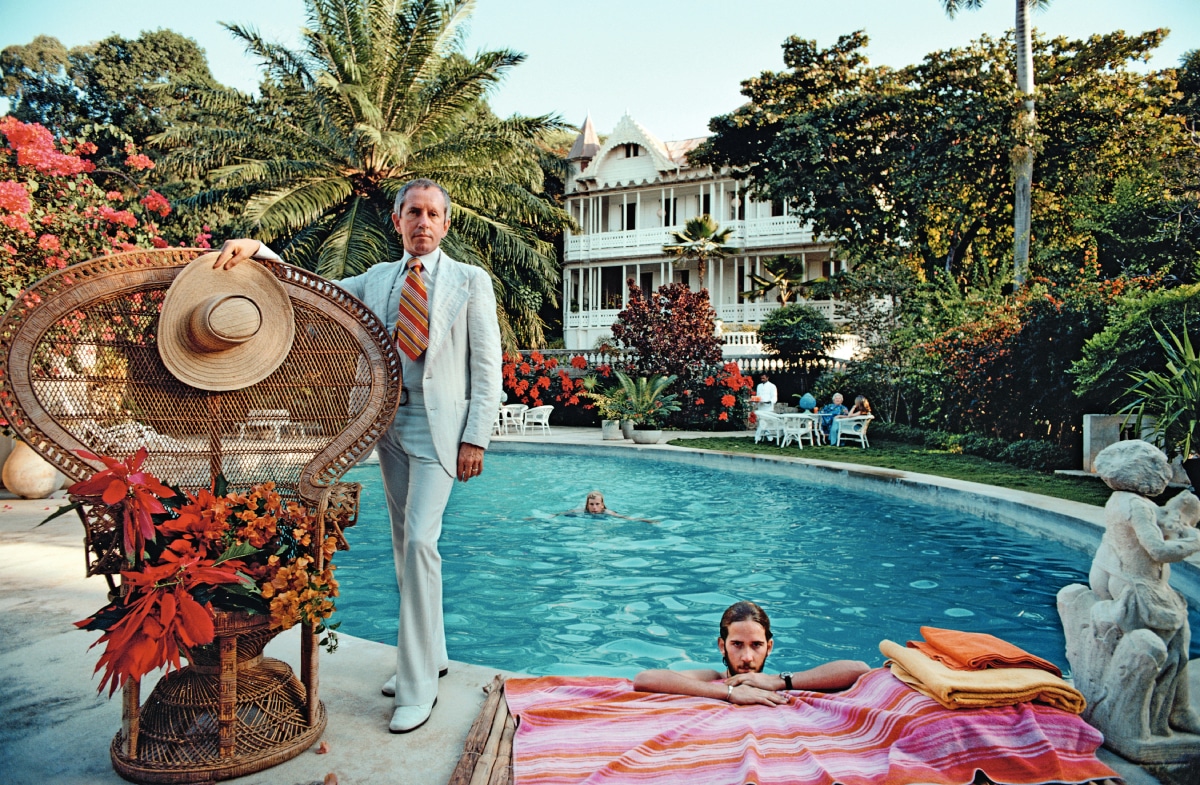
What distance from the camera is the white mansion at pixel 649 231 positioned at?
28.5 m

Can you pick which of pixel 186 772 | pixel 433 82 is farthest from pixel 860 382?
pixel 186 772

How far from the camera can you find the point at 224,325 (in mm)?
2297

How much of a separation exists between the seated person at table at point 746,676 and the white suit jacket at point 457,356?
1.15 m

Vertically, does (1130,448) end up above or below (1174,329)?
below

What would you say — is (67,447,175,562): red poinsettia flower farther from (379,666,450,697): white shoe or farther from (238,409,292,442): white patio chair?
(379,666,450,697): white shoe

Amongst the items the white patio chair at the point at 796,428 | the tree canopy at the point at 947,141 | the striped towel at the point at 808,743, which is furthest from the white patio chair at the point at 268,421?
the tree canopy at the point at 947,141

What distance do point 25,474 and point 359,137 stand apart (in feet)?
38.2

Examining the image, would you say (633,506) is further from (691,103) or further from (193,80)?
(691,103)

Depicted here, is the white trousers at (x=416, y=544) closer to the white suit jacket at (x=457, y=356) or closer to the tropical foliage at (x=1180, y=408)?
the white suit jacket at (x=457, y=356)

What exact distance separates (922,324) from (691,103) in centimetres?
1469

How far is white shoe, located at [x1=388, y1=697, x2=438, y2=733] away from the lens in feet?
8.21

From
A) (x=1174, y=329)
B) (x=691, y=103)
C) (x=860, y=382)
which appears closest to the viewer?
(x=1174, y=329)

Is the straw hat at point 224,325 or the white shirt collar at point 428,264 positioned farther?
the white shirt collar at point 428,264

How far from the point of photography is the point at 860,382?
1677 centimetres
